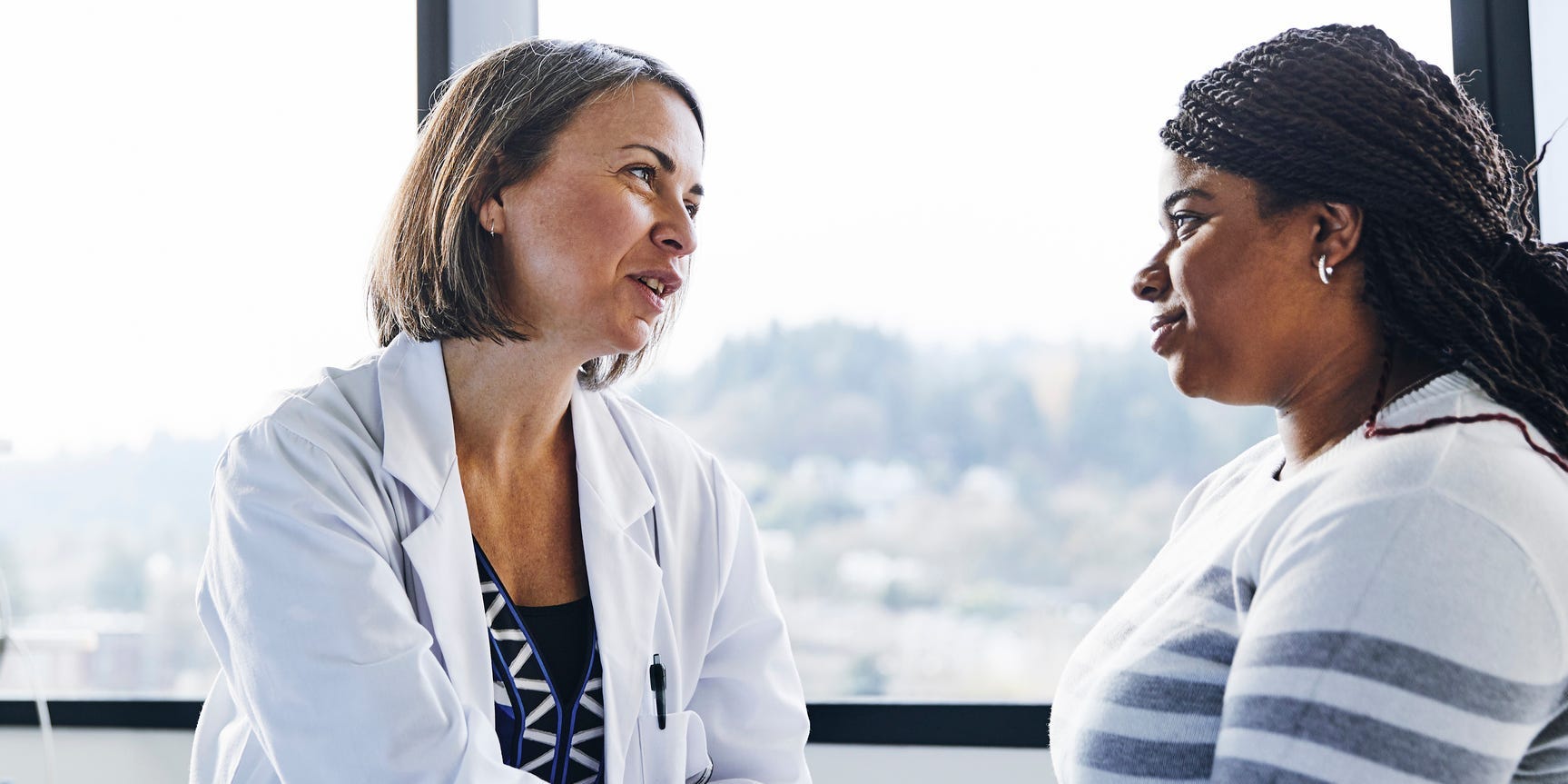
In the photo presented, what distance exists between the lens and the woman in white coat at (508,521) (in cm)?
112

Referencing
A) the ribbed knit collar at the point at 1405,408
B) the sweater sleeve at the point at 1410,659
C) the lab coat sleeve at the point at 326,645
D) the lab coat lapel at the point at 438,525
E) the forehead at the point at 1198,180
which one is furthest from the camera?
the lab coat lapel at the point at 438,525

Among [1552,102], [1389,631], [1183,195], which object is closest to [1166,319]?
[1183,195]

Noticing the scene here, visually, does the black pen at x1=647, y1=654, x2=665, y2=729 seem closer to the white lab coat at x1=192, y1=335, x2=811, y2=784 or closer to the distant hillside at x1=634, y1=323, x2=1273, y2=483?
the white lab coat at x1=192, y1=335, x2=811, y2=784

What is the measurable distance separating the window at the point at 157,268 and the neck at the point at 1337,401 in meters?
1.56

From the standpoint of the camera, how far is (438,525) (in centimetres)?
124

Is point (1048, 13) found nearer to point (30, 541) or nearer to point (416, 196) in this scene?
point (416, 196)

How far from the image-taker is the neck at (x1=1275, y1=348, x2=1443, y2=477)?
0.92 meters

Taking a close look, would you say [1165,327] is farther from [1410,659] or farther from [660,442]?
[660,442]

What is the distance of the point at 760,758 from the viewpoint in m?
1.41

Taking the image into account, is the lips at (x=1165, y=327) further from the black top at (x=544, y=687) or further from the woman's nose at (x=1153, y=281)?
the black top at (x=544, y=687)

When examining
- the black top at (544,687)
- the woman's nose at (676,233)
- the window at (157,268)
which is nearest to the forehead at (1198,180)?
the woman's nose at (676,233)

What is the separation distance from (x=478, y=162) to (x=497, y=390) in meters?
0.28

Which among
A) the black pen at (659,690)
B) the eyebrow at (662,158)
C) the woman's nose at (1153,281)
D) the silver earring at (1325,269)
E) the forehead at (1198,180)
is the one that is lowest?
the black pen at (659,690)

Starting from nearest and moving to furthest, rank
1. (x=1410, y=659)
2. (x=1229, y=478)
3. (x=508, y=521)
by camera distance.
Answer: (x=1410, y=659), (x=1229, y=478), (x=508, y=521)
